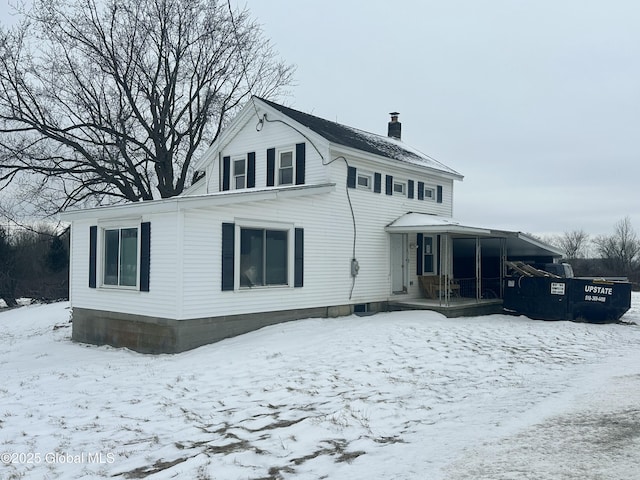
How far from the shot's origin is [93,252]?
45.1ft

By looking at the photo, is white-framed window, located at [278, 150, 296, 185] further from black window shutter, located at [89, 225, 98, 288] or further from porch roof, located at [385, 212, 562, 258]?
black window shutter, located at [89, 225, 98, 288]

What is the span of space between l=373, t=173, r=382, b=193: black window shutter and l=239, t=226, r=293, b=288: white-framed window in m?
4.28

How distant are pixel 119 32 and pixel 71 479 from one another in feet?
69.3

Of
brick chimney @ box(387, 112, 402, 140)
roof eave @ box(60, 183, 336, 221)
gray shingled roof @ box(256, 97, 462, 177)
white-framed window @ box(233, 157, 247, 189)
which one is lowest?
roof eave @ box(60, 183, 336, 221)

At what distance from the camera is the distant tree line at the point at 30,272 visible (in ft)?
114

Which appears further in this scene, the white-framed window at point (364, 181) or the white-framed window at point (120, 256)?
the white-framed window at point (364, 181)

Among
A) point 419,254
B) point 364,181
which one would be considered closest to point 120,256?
point 364,181

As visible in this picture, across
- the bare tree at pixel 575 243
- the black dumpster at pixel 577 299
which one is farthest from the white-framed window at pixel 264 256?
the bare tree at pixel 575 243

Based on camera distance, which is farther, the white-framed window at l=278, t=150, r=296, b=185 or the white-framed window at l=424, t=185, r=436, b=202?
the white-framed window at l=424, t=185, r=436, b=202

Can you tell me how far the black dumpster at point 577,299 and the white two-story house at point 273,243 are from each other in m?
1.82

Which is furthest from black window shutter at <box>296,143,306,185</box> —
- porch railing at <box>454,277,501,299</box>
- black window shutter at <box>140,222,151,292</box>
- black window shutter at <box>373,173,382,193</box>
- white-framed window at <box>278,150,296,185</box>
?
porch railing at <box>454,277,501,299</box>

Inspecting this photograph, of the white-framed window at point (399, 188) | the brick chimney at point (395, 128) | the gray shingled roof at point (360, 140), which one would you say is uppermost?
the brick chimney at point (395, 128)

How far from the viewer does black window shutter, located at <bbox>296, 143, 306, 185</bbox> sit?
1570 centimetres

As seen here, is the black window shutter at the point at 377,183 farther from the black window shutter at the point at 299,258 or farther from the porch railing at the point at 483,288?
the porch railing at the point at 483,288
